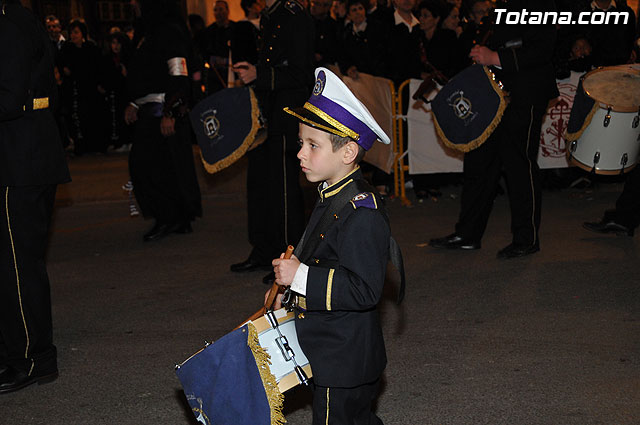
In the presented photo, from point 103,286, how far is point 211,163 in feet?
4.09

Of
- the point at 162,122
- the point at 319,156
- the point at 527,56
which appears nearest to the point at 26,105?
the point at 319,156

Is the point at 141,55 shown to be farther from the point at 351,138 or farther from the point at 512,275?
the point at 351,138

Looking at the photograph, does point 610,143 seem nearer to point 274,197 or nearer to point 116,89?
point 274,197

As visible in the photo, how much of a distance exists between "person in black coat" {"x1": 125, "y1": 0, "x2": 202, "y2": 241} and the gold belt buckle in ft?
8.67

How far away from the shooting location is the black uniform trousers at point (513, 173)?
592 centimetres

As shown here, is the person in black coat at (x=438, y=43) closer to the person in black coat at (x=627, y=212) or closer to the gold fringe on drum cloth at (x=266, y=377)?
the person in black coat at (x=627, y=212)

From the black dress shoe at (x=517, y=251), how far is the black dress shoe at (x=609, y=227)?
37.7 inches

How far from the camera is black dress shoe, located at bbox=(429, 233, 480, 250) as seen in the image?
637cm

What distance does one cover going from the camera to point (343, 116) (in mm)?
2621

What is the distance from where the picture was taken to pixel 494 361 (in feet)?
13.5

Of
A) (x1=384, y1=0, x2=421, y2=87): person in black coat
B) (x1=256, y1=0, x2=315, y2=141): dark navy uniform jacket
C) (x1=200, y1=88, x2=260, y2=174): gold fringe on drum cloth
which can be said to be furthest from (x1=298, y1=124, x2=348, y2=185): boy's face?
(x1=384, y1=0, x2=421, y2=87): person in black coat

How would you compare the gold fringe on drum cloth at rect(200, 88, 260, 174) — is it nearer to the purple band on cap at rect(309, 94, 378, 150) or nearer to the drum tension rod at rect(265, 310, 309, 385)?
the purple band on cap at rect(309, 94, 378, 150)

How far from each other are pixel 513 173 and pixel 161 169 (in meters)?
3.15

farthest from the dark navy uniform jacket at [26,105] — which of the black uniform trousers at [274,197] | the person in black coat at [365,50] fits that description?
the person in black coat at [365,50]
